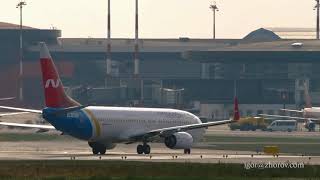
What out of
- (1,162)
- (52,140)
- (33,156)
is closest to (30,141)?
(52,140)

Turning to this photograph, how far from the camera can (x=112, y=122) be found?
11525cm

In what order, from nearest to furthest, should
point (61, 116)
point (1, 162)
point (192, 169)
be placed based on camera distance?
point (192, 169) → point (1, 162) → point (61, 116)

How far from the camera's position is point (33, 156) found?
106 metres

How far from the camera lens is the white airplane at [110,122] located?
360ft

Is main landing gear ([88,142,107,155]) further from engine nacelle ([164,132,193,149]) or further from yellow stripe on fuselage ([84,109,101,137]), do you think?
engine nacelle ([164,132,193,149])

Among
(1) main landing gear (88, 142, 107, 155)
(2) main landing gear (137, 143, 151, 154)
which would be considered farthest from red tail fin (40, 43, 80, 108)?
(2) main landing gear (137, 143, 151, 154)

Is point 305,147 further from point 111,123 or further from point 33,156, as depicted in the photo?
point 33,156

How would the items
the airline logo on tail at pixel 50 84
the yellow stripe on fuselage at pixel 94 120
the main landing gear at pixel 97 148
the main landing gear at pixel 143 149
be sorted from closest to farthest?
1. the airline logo on tail at pixel 50 84
2. the yellow stripe on fuselage at pixel 94 120
3. the main landing gear at pixel 97 148
4. the main landing gear at pixel 143 149

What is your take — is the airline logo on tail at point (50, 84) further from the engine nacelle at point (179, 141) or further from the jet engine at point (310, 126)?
the jet engine at point (310, 126)

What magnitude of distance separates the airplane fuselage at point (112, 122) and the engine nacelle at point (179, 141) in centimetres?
255

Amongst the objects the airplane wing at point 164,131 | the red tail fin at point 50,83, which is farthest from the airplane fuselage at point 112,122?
the red tail fin at point 50,83

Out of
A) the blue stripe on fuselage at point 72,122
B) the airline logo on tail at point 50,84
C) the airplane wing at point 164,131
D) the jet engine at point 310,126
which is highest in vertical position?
the airline logo on tail at point 50,84

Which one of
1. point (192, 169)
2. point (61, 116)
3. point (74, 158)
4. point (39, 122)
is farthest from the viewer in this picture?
point (39, 122)

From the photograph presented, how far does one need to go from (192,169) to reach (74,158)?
19665 millimetres
